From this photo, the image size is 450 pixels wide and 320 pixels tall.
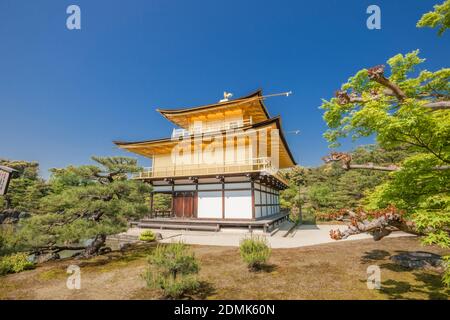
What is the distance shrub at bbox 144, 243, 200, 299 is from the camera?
5.24 m

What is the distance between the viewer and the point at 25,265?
805 cm

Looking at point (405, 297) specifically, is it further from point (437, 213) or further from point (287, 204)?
point (287, 204)

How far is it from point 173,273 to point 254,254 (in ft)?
9.65

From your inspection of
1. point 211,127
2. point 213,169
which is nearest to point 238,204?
point 213,169

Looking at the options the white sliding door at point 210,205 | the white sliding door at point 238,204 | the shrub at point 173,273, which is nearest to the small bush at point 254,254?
the shrub at point 173,273

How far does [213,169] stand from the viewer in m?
17.0

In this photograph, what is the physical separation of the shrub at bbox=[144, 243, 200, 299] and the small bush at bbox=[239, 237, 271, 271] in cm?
211

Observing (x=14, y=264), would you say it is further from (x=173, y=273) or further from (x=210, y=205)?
(x=210, y=205)

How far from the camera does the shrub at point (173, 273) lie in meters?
5.24

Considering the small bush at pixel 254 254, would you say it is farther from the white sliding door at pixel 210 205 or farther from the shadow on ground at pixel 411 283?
the white sliding door at pixel 210 205

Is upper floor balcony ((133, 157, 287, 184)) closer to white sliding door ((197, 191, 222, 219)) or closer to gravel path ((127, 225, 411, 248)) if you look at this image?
white sliding door ((197, 191, 222, 219))

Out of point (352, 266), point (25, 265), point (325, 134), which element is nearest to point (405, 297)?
point (352, 266)

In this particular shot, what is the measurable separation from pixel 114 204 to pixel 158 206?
22.9 m

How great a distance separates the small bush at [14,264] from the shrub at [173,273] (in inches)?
240
